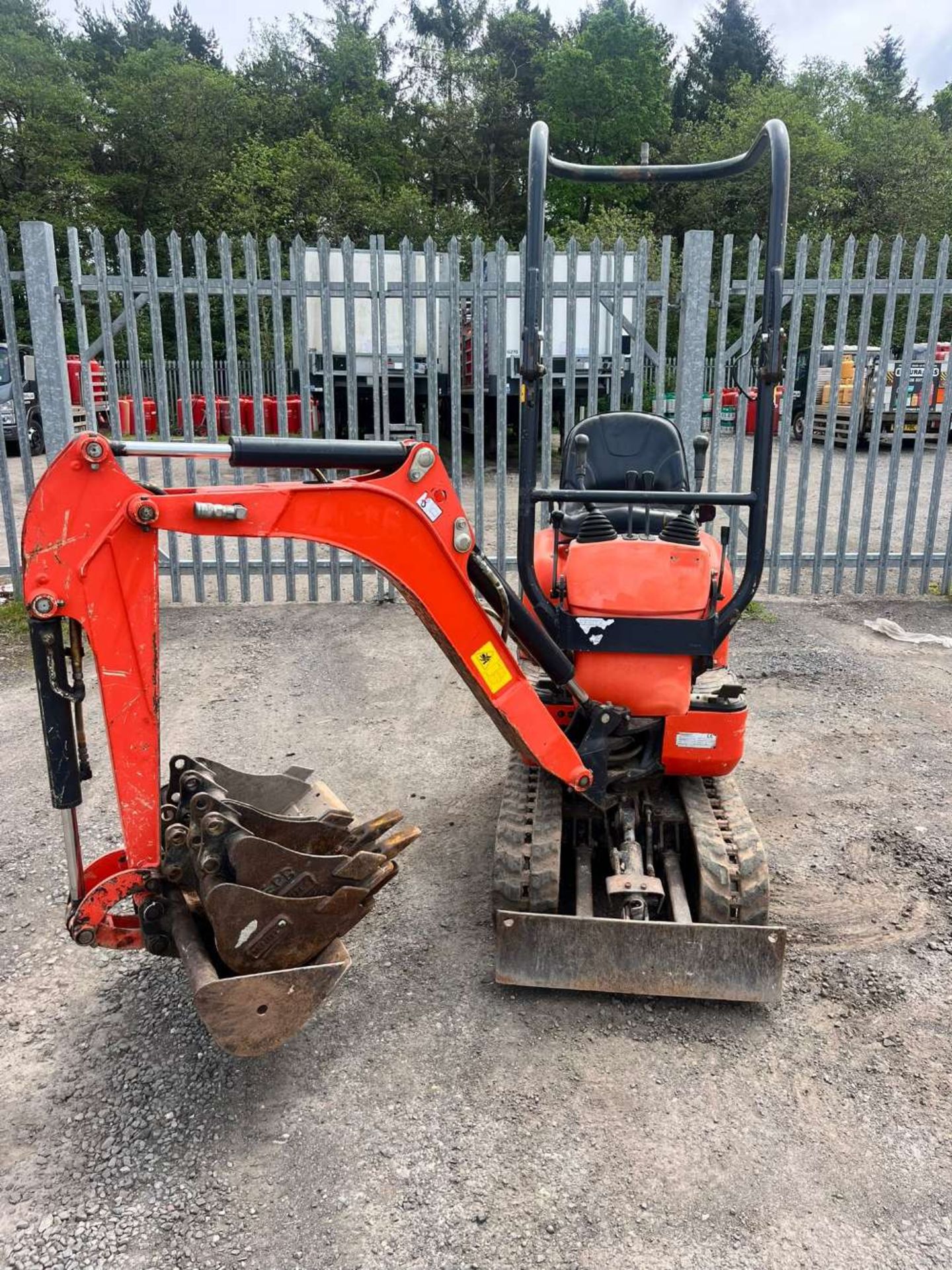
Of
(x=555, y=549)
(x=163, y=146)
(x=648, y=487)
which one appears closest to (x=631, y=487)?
(x=648, y=487)

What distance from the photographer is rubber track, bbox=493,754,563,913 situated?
133 inches

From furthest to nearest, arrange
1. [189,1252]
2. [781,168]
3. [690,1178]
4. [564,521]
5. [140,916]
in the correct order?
[564,521]
[781,168]
[140,916]
[690,1178]
[189,1252]

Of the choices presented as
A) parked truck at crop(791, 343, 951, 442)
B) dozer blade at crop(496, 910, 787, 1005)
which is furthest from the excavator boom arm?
parked truck at crop(791, 343, 951, 442)

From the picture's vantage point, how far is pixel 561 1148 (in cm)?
275

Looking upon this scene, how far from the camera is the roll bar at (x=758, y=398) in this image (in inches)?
126

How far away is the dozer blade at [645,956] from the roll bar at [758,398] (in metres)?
0.96

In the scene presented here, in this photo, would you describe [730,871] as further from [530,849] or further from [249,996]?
[249,996]

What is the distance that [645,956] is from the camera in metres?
3.23

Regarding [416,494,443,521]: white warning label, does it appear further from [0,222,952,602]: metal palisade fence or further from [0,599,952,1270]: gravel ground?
[0,222,952,602]: metal palisade fence

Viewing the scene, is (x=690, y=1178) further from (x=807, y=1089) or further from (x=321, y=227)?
(x=321, y=227)

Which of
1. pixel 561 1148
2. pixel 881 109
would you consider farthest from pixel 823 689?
pixel 881 109

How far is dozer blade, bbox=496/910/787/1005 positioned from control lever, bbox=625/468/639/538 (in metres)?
1.38

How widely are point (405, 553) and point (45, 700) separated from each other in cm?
113

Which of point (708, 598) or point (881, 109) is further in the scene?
point (881, 109)
